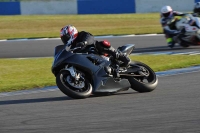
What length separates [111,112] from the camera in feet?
23.9

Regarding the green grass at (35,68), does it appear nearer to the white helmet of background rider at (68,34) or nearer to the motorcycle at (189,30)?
the white helmet of background rider at (68,34)

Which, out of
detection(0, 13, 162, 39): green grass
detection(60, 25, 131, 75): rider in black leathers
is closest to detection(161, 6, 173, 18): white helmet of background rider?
detection(0, 13, 162, 39): green grass

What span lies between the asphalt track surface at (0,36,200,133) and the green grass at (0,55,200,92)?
1.05m

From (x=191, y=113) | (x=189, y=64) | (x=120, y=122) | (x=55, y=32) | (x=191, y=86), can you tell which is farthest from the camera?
(x=55, y=32)

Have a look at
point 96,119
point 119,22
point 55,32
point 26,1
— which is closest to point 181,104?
point 96,119

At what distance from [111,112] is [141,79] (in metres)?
2.14

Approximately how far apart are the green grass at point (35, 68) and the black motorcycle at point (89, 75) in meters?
1.83

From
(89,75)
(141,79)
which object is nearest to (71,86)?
(89,75)

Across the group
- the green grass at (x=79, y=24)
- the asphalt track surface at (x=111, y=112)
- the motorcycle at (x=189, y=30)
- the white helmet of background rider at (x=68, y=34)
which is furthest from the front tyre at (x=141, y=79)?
the green grass at (x=79, y=24)

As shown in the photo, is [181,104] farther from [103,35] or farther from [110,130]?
[103,35]

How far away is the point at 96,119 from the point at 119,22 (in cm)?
2272

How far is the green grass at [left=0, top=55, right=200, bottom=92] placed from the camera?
10642mm

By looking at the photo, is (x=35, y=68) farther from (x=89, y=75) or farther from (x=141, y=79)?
(x=89, y=75)

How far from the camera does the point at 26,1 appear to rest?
34.4m
